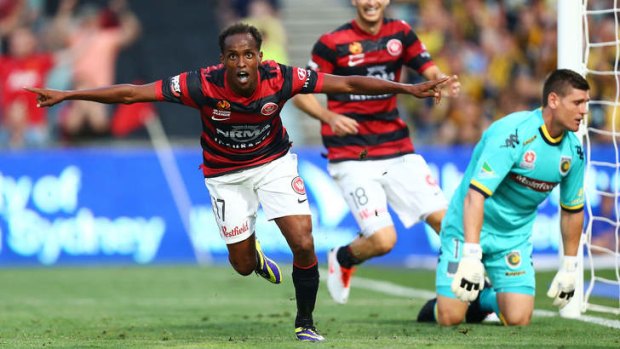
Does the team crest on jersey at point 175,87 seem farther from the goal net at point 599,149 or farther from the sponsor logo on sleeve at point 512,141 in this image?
the goal net at point 599,149

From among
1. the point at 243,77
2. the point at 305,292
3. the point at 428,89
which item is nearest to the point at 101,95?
the point at 243,77

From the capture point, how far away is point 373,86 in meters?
7.86

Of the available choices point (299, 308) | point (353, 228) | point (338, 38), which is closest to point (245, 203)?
point (299, 308)

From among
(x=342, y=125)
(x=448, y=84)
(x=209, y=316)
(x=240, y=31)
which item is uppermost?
(x=240, y=31)

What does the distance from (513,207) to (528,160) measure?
63 centimetres

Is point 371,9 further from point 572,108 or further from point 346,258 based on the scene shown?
point 572,108

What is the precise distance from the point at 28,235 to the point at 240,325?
7.76m

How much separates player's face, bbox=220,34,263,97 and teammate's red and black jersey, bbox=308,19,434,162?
2372 millimetres

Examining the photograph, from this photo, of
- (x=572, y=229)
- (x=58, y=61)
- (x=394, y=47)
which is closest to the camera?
(x=572, y=229)

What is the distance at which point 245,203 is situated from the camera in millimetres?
8641

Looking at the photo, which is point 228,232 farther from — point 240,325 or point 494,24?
point 494,24

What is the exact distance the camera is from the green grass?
7.75 metres

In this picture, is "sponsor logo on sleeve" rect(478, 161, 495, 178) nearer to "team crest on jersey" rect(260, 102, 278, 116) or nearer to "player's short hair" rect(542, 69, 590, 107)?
"player's short hair" rect(542, 69, 590, 107)

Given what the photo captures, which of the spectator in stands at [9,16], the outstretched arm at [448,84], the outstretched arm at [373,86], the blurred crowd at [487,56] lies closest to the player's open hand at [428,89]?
the outstretched arm at [373,86]
